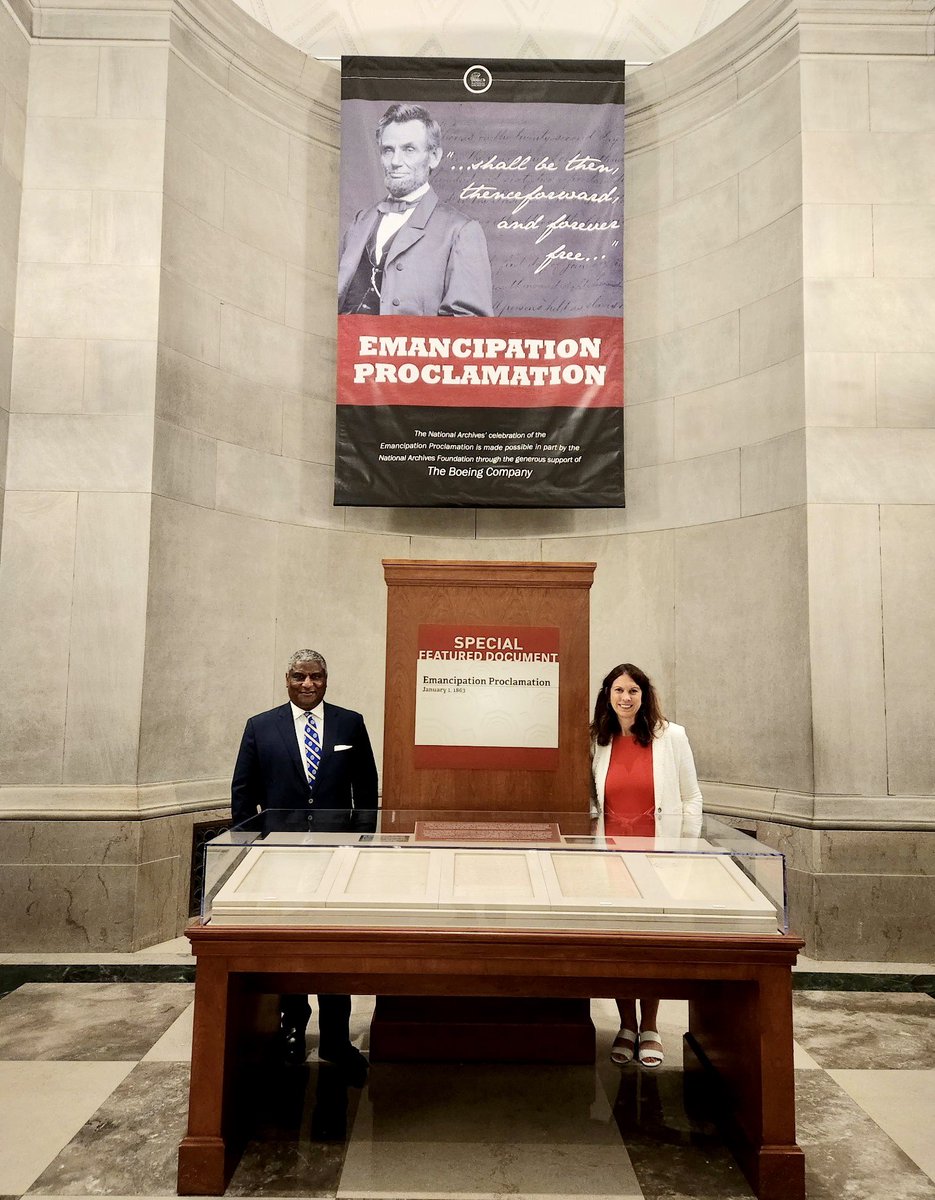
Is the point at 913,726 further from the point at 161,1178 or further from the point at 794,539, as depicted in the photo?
the point at 161,1178

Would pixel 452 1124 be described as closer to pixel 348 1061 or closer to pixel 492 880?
pixel 348 1061

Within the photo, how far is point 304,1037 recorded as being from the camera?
4156 mm

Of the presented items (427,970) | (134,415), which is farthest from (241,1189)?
(134,415)

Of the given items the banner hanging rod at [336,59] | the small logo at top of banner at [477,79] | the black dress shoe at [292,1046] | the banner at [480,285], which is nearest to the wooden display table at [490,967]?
the black dress shoe at [292,1046]

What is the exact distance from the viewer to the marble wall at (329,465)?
612cm

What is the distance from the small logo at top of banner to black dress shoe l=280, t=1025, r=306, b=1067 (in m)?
6.93

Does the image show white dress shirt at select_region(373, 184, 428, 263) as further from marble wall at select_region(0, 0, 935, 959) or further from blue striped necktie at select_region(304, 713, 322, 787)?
blue striped necktie at select_region(304, 713, 322, 787)

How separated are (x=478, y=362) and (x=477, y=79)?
7.60ft

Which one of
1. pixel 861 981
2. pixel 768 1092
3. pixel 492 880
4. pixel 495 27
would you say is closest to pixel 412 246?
pixel 495 27

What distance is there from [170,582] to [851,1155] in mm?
5188

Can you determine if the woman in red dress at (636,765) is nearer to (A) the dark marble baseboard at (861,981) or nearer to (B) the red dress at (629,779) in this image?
(B) the red dress at (629,779)

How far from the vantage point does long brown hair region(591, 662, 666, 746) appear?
4270 mm

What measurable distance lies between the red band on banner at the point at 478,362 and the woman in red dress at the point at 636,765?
3624 millimetres

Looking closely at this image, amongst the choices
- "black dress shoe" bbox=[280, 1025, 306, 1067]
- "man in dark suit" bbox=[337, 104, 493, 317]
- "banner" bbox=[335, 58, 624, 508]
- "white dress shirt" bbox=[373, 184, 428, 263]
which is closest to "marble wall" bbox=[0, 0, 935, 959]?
"banner" bbox=[335, 58, 624, 508]
